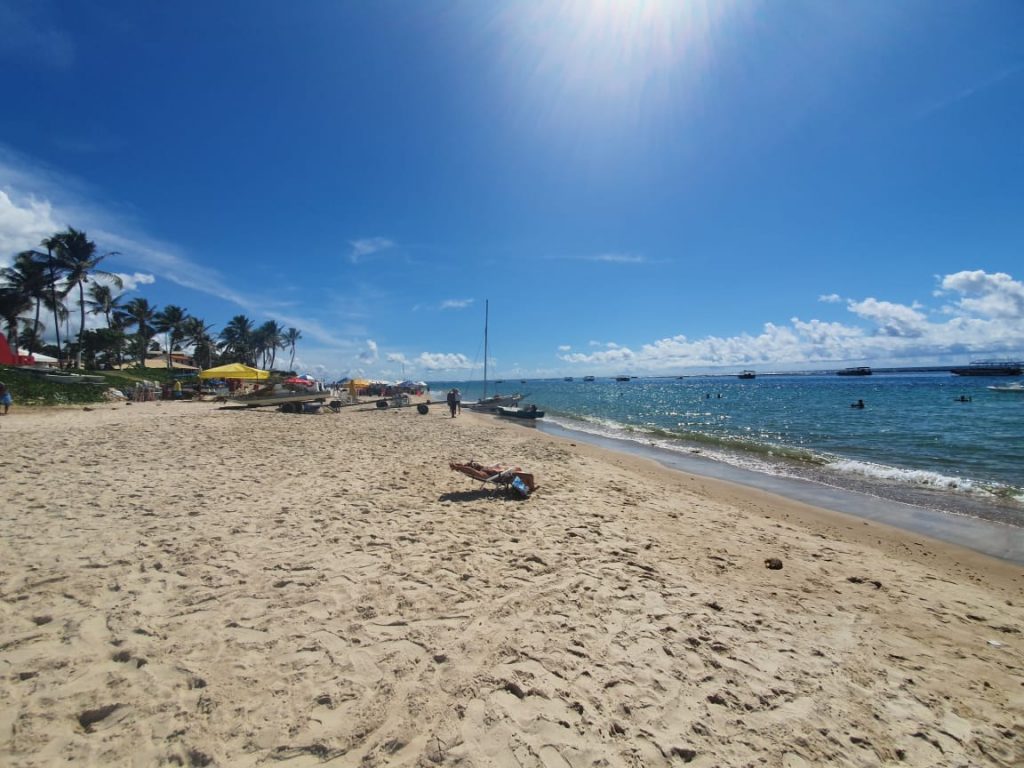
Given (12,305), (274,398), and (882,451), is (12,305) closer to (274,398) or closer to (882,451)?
(274,398)

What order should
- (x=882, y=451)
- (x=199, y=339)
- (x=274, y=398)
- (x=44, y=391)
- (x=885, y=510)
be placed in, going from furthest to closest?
(x=199, y=339) < (x=274, y=398) < (x=44, y=391) < (x=882, y=451) < (x=885, y=510)

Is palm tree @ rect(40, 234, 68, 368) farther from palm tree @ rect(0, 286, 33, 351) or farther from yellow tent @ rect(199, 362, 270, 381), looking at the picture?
yellow tent @ rect(199, 362, 270, 381)

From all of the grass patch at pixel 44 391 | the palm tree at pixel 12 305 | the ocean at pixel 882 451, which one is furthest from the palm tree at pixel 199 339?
the ocean at pixel 882 451

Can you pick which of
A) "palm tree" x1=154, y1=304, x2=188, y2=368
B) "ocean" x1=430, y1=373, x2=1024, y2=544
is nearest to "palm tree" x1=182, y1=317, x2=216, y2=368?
"palm tree" x1=154, y1=304, x2=188, y2=368

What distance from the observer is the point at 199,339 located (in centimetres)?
6222

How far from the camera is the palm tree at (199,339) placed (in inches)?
2373

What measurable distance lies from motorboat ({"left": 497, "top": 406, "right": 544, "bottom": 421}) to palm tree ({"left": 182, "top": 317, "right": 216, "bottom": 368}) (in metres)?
52.2

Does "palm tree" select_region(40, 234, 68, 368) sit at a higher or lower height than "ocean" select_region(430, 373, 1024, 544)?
higher

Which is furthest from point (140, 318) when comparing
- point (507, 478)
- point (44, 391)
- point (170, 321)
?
point (507, 478)

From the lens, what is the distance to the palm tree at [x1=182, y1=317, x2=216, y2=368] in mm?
60263

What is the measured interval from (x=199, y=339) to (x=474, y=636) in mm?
74318

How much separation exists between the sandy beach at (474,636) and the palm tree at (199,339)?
6467cm

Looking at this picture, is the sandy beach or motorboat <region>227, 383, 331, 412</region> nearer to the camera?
the sandy beach

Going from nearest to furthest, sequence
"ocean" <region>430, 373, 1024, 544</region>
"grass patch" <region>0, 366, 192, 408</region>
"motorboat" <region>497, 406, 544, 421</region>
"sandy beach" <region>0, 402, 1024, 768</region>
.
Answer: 1. "sandy beach" <region>0, 402, 1024, 768</region>
2. "ocean" <region>430, 373, 1024, 544</region>
3. "grass patch" <region>0, 366, 192, 408</region>
4. "motorboat" <region>497, 406, 544, 421</region>
